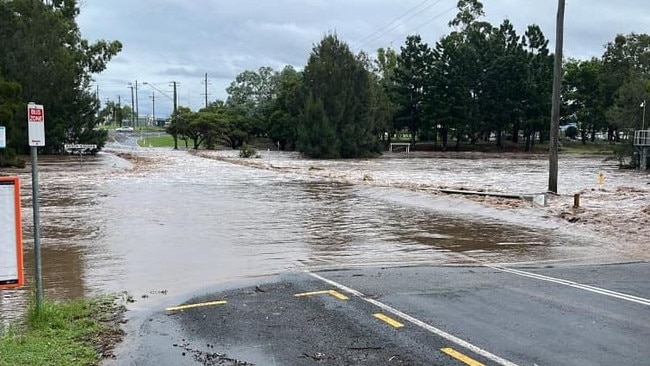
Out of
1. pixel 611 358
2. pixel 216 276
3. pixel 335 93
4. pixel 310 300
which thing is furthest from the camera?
pixel 335 93

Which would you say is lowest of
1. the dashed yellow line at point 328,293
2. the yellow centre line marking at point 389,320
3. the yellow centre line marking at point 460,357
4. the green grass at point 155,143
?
the dashed yellow line at point 328,293

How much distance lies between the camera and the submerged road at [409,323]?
18.3 feet

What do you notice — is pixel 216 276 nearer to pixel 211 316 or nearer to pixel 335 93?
pixel 211 316

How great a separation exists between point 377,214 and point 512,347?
1285cm

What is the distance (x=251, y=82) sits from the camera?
123 m

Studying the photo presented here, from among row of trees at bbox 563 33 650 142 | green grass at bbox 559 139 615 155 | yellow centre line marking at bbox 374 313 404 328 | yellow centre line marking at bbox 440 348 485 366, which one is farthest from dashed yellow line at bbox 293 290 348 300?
green grass at bbox 559 139 615 155

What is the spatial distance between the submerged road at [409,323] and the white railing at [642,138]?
45570 millimetres

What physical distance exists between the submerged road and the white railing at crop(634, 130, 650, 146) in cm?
4557

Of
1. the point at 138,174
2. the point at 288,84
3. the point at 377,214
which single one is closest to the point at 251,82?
the point at 288,84

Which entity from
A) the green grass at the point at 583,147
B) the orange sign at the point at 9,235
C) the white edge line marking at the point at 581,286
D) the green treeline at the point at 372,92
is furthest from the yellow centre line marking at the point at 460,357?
the green grass at the point at 583,147

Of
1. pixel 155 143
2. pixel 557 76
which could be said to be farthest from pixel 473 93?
pixel 557 76

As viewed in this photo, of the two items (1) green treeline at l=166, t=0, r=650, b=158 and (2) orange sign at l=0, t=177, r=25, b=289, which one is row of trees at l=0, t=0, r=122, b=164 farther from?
(2) orange sign at l=0, t=177, r=25, b=289

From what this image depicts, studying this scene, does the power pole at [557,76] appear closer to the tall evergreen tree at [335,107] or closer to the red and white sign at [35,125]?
the red and white sign at [35,125]

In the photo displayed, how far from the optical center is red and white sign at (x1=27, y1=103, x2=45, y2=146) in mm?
6219
